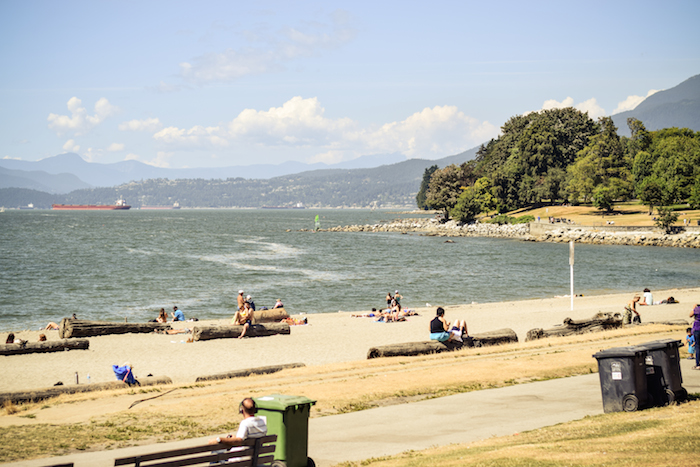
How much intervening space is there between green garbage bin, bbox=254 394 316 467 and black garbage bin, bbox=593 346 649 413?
18.4ft

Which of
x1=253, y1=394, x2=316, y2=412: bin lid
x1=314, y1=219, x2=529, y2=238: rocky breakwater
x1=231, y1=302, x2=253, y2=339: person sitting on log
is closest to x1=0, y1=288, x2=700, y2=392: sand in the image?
x1=231, y1=302, x2=253, y2=339: person sitting on log

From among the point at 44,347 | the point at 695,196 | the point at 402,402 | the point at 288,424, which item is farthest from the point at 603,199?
the point at 288,424

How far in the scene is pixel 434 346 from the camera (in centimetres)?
1866

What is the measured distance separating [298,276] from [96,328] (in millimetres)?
28746

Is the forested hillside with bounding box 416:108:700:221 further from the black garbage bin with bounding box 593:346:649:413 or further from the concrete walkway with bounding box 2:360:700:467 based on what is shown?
the black garbage bin with bounding box 593:346:649:413

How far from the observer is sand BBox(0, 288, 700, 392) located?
62.0 ft

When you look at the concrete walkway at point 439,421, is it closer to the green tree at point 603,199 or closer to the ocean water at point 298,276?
the ocean water at point 298,276

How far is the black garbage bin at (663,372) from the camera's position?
35.0 ft

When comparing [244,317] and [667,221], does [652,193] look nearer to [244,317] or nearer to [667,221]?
[667,221]

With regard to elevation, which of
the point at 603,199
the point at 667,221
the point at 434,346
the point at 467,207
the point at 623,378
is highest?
the point at 603,199

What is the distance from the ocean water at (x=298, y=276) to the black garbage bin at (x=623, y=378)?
2624 centimetres

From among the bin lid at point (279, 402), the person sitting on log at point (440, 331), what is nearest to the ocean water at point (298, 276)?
the person sitting on log at point (440, 331)

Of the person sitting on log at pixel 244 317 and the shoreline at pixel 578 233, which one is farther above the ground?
the shoreline at pixel 578 233

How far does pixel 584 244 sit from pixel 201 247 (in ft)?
187
